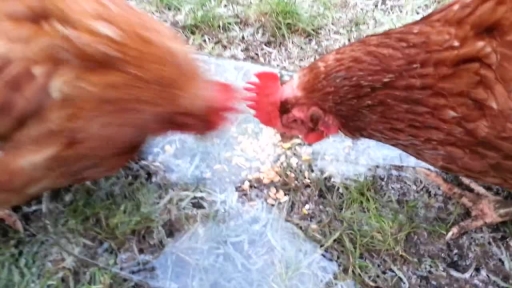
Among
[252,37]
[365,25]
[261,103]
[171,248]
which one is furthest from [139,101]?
[365,25]

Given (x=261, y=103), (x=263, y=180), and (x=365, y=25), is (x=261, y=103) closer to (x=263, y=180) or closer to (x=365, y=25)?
(x=263, y=180)

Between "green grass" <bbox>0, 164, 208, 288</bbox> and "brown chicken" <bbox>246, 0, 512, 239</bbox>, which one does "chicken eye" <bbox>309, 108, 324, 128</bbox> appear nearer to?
"brown chicken" <bbox>246, 0, 512, 239</bbox>

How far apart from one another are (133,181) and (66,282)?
1.00 ft

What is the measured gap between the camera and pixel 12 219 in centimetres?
152

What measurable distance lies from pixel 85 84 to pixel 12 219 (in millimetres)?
568

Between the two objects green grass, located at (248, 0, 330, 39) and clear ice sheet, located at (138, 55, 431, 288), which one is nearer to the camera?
clear ice sheet, located at (138, 55, 431, 288)

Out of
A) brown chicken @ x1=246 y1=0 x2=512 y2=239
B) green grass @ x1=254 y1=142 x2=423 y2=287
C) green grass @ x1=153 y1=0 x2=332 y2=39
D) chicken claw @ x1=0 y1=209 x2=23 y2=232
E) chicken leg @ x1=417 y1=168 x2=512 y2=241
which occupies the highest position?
green grass @ x1=153 y1=0 x2=332 y2=39

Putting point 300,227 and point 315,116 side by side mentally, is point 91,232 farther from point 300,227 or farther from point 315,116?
point 315,116

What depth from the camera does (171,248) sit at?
156 cm

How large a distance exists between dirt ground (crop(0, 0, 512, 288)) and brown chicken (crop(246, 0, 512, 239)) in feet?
0.95

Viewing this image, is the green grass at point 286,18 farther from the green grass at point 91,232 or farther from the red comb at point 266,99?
the green grass at point 91,232

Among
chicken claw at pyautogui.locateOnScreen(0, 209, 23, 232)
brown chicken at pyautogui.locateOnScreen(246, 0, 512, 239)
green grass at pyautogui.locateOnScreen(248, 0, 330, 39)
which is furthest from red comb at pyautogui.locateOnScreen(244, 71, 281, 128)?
chicken claw at pyautogui.locateOnScreen(0, 209, 23, 232)

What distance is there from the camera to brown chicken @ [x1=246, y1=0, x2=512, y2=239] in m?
1.25

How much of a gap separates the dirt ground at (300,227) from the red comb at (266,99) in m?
0.23
